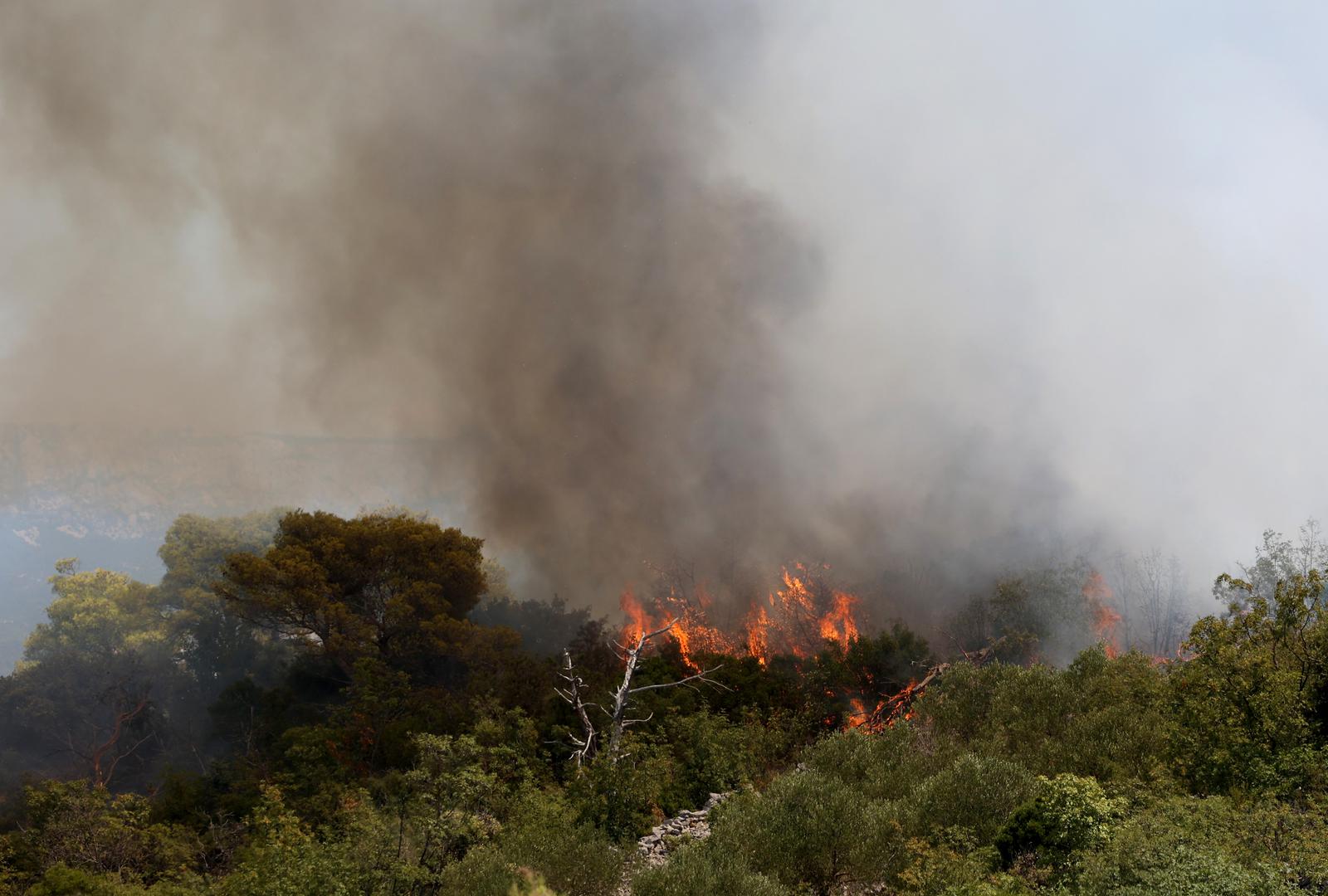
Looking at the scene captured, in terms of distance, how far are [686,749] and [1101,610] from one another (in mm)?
28748

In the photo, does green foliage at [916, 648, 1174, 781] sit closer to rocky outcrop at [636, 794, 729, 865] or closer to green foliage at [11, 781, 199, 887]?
rocky outcrop at [636, 794, 729, 865]

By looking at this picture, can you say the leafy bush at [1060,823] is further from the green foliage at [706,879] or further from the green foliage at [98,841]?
the green foliage at [98,841]

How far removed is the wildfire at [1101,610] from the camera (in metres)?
41.6

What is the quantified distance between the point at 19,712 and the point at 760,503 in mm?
47730

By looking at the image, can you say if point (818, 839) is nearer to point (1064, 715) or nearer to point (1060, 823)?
point (1060, 823)

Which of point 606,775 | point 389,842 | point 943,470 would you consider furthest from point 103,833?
point 943,470

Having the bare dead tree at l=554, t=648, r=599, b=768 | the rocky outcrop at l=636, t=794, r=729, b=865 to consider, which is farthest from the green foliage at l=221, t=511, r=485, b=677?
the rocky outcrop at l=636, t=794, r=729, b=865

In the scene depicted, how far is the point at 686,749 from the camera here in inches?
998

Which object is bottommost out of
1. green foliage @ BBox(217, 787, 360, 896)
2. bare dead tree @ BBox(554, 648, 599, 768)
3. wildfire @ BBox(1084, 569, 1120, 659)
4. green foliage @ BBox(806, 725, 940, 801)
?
green foliage @ BBox(217, 787, 360, 896)

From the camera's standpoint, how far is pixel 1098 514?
160 feet

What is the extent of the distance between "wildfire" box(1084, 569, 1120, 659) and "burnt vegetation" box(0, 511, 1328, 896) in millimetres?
254

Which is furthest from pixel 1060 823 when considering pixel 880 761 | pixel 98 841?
pixel 98 841

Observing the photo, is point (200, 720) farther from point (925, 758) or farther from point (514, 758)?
point (925, 758)

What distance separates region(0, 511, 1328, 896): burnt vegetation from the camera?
14.2 meters
